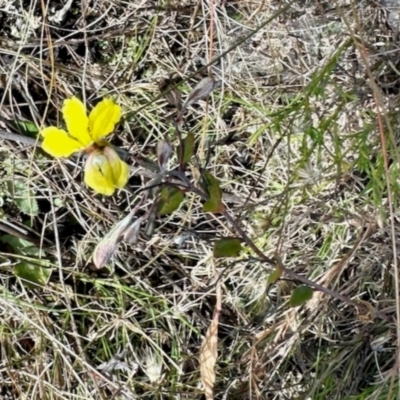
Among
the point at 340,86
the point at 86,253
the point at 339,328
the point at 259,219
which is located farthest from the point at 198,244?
the point at 340,86

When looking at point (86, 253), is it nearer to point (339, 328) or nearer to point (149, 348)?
point (149, 348)

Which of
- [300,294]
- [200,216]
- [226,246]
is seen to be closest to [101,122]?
[226,246]

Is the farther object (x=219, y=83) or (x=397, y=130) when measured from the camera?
(x=219, y=83)

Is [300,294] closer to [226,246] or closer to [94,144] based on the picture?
[226,246]

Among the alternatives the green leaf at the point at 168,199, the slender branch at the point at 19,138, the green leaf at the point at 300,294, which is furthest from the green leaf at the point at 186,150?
the slender branch at the point at 19,138

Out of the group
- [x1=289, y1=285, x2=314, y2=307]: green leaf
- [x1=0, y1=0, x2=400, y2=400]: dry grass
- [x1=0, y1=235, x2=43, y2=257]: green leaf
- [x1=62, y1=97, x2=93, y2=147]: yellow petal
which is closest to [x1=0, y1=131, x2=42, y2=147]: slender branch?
[x1=0, y1=0, x2=400, y2=400]: dry grass
